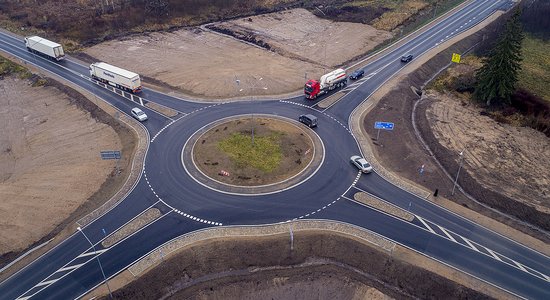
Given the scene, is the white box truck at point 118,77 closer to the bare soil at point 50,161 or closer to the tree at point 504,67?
the bare soil at point 50,161

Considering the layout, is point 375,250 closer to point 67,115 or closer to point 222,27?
point 67,115

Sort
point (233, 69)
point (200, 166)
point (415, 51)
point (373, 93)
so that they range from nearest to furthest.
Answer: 1. point (200, 166)
2. point (373, 93)
3. point (233, 69)
4. point (415, 51)

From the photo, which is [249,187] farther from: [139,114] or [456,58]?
[456,58]

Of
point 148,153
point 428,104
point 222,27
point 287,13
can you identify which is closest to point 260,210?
point 148,153

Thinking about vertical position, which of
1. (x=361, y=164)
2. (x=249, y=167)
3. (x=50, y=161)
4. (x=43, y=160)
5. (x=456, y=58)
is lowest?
(x=43, y=160)

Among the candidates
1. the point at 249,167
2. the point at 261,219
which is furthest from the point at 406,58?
the point at 261,219

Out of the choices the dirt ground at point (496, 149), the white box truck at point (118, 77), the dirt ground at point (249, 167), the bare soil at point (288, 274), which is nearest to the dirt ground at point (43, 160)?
the white box truck at point (118, 77)

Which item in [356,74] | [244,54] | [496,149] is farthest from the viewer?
[244,54]
